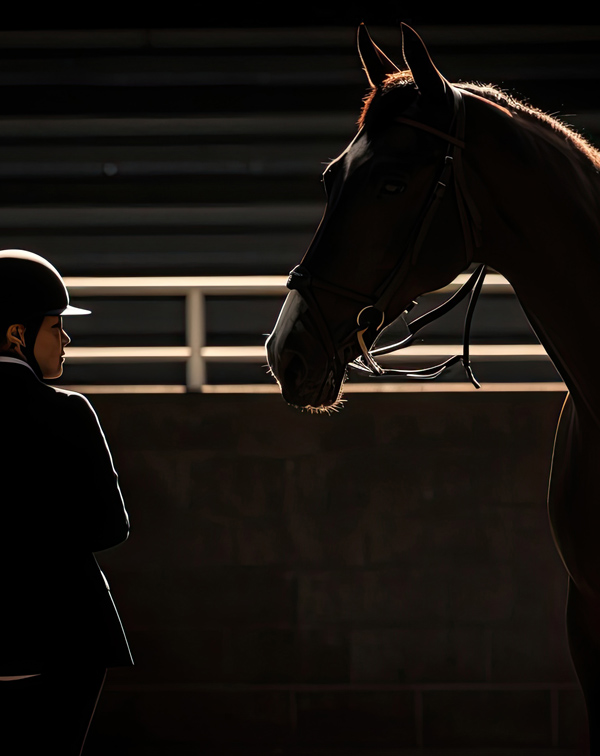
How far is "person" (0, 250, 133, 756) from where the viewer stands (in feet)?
5.68

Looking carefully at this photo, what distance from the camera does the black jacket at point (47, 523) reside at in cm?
173

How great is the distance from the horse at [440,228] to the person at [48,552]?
0.48 metres

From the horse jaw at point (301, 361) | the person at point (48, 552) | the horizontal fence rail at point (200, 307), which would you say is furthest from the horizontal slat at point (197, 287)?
the person at point (48, 552)

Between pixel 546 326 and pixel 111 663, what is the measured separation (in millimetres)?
1175

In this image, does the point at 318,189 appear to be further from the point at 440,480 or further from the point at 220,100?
the point at 440,480

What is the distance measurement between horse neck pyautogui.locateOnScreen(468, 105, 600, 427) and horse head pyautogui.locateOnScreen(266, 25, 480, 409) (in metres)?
0.08

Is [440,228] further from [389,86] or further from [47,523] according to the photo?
[47,523]

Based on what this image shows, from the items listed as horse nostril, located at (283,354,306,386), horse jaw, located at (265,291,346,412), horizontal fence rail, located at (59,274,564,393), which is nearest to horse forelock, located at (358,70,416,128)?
horse jaw, located at (265,291,346,412)

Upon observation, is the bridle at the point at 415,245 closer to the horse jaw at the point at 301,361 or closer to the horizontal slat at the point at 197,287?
the horse jaw at the point at 301,361

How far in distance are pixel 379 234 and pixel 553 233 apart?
0.38 m

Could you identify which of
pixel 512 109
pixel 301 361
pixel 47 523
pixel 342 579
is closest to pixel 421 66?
pixel 512 109

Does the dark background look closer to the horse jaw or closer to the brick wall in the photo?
the brick wall

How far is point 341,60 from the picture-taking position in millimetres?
5414

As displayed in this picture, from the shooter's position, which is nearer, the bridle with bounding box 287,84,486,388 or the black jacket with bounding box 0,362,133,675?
the black jacket with bounding box 0,362,133,675
